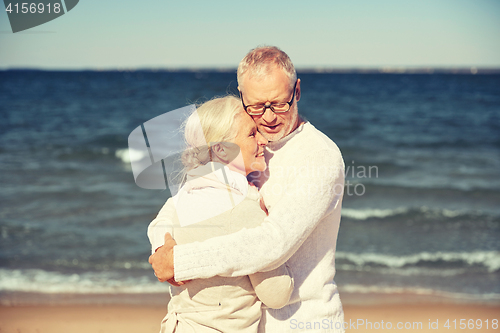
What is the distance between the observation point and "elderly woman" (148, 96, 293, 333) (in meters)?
1.53

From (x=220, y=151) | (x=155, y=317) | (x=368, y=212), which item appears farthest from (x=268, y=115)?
(x=368, y=212)

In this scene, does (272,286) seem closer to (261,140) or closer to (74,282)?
(261,140)

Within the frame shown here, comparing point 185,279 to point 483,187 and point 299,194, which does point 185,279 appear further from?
point 483,187

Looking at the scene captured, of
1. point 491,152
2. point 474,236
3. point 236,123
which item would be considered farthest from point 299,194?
point 491,152

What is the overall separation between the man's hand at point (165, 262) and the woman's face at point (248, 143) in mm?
445

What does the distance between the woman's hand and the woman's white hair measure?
13.5 inches

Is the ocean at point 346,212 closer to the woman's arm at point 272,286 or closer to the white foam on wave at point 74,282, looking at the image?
the white foam on wave at point 74,282

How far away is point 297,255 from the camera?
67.9 inches

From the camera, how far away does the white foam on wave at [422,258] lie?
18.7 ft

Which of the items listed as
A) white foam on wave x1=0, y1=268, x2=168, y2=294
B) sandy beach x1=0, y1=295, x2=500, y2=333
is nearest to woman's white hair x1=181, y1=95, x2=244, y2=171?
sandy beach x1=0, y1=295, x2=500, y2=333

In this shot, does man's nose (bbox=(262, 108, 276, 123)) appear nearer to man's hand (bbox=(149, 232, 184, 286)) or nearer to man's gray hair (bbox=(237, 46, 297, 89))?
man's gray hair (bbox=(237, 46, 297, 89))

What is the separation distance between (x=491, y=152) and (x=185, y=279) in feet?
46.7

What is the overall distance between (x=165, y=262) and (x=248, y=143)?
610mm

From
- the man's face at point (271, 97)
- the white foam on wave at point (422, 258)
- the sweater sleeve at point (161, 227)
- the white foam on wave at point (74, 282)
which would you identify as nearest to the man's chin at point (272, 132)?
the man's face at point (271, 97)
